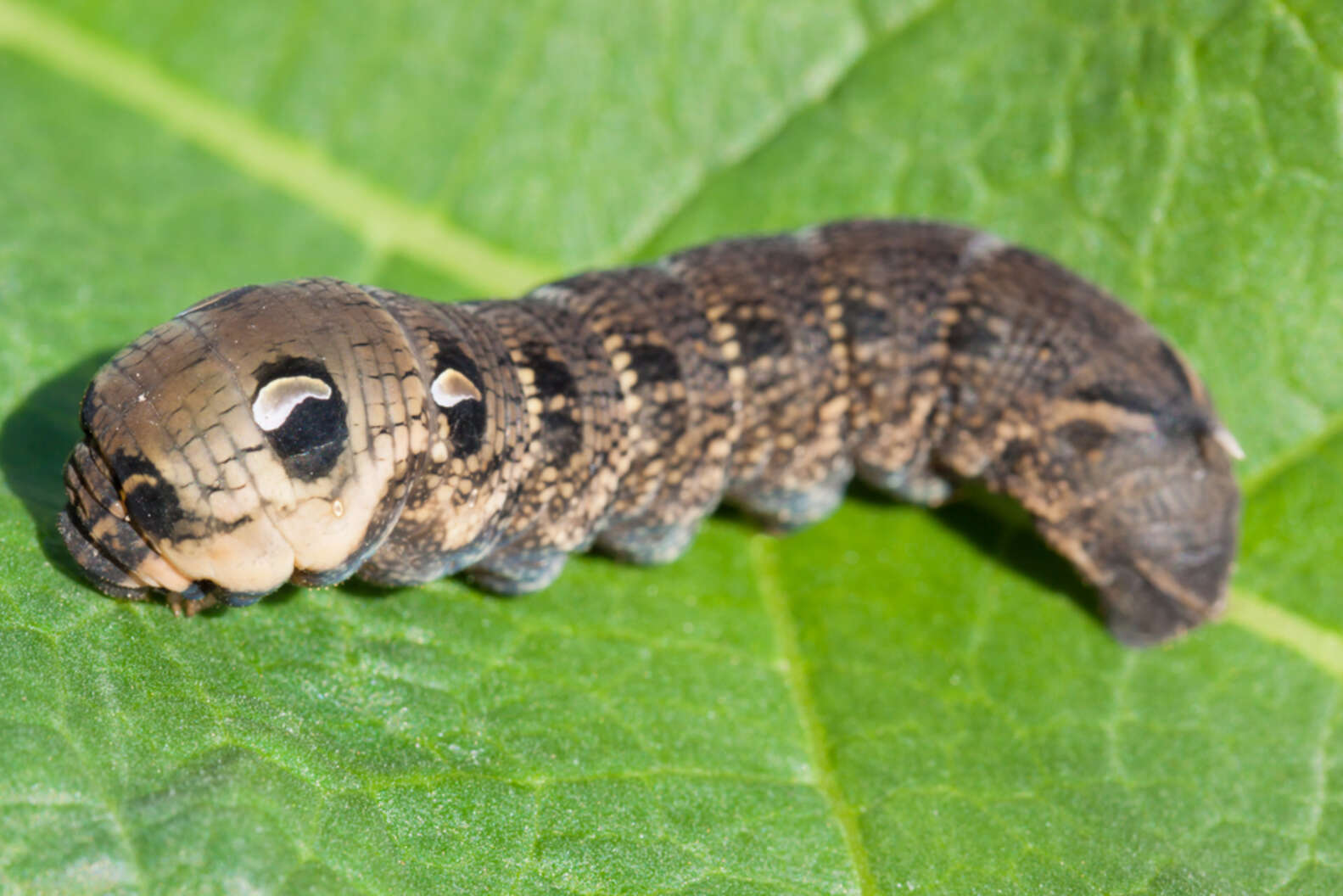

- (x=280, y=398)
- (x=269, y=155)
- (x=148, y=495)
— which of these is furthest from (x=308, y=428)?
(x=269, y=155)

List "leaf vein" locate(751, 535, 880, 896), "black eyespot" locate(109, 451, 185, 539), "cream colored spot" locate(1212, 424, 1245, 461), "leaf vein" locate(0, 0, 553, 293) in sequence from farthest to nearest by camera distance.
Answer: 1. "leaf vein" locate(0, 0, 553, 293)
2. "cream colored spot" locate(1212, 424, 1245, 461)
3. "leaf vein" locate(751, 535, 880, 896)
4. "black eyespot" locate(109, 451, 185, 539)

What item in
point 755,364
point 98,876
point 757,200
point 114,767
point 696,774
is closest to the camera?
point 98,876

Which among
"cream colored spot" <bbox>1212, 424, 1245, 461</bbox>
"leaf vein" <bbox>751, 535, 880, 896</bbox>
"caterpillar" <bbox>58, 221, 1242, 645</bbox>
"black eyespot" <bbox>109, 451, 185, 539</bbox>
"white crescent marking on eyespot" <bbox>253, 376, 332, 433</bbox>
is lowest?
"leaf vein" <bbox>751, 535, 880, 896</bbox>

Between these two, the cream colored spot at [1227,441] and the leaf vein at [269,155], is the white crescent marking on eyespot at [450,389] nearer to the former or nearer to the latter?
the leaf vein at [269,155]

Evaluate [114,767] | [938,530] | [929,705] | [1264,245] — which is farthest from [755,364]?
[114,767]

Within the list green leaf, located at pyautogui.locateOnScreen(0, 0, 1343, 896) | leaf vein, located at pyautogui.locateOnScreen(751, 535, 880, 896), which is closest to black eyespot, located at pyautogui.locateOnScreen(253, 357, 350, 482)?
green leaf, located at pyautogui.locateOnScreen(0, 0, 1343, 896)

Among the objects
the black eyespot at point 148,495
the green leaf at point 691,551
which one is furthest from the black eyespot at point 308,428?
the green leaf at point 691,551

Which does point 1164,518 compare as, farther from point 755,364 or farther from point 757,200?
point 757,200

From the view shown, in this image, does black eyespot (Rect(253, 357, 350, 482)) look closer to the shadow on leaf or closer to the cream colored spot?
the shadow on leaf
